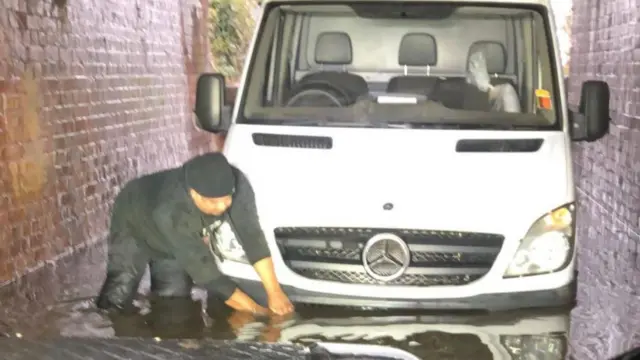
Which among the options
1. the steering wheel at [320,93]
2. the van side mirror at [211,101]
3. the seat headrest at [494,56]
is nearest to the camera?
the van side mirror at [211,101]

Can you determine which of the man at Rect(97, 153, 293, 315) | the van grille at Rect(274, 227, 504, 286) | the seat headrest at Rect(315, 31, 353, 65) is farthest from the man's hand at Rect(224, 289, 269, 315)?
the seat headrest at Rect(315, 31, 353, 65)

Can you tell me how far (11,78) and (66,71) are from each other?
0.86 meters

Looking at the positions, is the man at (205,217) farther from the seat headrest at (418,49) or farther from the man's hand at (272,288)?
the seat headrest at (418,49)

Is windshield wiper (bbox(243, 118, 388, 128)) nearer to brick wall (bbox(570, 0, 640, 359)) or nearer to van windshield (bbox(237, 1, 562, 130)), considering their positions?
van windshield (bbox(237, 1, 562, 130))

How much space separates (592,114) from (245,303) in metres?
1.87

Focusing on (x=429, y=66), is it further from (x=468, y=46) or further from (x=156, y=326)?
(x=156, y=326)

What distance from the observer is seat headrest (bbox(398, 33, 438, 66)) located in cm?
518

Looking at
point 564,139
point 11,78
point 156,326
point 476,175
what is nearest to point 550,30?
point 564,139

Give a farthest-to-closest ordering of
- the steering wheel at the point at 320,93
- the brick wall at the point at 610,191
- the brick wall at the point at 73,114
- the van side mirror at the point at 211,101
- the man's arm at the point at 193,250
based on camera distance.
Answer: the brick wall at the point at 73,114
the brick wall at the point at 610,191
the steering wheel at the point at 320,93
the van side mirror at the point at 211,101
the man's arm at the point at 193,250

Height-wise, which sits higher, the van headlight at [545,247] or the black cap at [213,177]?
the black cap at [213,177]

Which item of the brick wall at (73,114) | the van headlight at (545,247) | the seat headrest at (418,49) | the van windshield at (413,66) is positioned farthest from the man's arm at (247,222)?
the brick wall at (73,114)

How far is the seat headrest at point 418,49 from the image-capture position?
518 cm

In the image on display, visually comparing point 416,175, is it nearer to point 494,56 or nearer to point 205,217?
point 205,217

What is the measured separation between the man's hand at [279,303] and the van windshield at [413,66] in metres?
0.86
